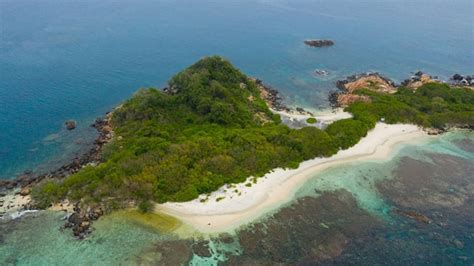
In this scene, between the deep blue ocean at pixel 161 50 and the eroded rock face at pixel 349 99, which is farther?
the eroded rock face at pixel 349 99

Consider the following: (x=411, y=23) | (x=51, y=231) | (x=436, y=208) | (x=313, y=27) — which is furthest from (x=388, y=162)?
(x=411, y=23)

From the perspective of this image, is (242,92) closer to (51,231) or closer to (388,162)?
(388,162)

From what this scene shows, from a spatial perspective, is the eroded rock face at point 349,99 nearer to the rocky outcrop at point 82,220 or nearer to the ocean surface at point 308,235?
the ocean surface at point 308,235

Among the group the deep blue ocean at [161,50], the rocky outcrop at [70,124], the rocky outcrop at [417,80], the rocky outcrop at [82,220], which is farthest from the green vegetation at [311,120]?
the rocky outcrop at [70,124]

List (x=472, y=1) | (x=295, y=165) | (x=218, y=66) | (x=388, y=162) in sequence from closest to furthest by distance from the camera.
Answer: (x=295, y=165) → (x=388, y=162) → (x=218, y=66) → (x=472, y=1)

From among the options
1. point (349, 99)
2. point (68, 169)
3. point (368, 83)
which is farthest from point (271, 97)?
point (68, 169)
